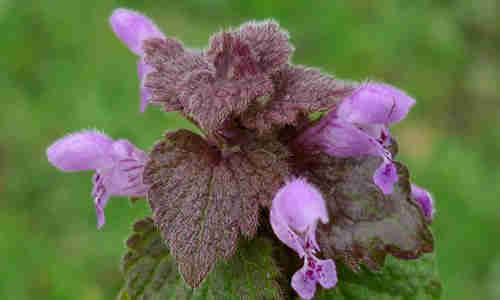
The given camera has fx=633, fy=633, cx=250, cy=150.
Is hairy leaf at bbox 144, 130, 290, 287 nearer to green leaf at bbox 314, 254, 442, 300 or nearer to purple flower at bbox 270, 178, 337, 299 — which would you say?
purple flower at bbox 270, 178, 337, 299

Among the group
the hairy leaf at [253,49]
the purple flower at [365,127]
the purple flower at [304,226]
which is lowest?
the purple flower at [304,226]

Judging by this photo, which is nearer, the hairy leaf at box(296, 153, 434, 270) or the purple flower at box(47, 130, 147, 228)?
the hairy leaf at box(296, 153, 434, 270)

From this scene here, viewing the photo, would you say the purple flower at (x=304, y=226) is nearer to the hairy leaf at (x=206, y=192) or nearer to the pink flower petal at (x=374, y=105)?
the hairy leaf at (x=206, y=192)

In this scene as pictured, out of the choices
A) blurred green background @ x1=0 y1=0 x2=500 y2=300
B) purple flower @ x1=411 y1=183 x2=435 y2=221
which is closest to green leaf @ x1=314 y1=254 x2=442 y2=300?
purple flower @ x1=411 y1=183 x2=435 y2=221

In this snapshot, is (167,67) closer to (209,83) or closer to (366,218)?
(209,83)

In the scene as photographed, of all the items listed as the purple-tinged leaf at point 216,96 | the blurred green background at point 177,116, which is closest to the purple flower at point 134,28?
the purple-tinged leaf at point 216,96

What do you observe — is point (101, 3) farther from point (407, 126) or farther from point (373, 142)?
point (373, 142)
